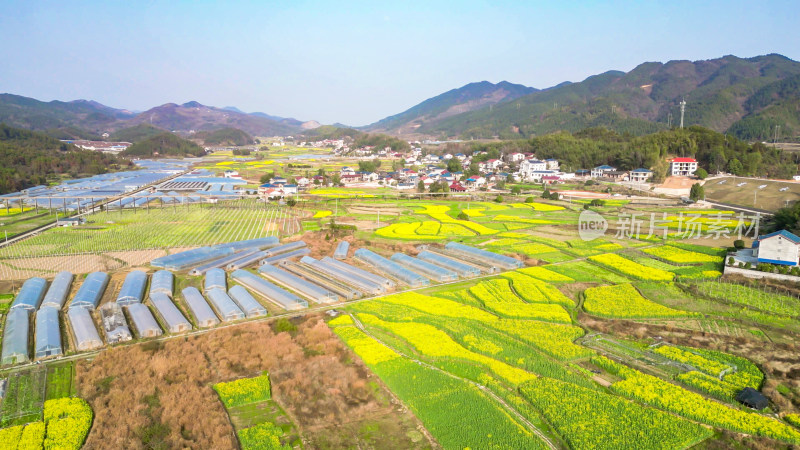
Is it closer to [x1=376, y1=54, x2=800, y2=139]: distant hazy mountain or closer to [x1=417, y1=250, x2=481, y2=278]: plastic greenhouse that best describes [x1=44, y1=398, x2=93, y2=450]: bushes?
[x1=417, y1=250, x2=481, y2=278]: plastic greenhouse

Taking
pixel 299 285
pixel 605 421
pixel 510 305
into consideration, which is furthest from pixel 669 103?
pixel 605 421

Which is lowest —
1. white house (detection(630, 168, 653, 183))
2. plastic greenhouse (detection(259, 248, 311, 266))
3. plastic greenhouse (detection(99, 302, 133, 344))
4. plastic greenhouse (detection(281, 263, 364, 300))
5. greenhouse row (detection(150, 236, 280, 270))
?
plastic greenhouse (detection(281, 263, 364, 300))

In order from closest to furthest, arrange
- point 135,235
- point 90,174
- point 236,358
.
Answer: point 236,358
point 135,235
point 90,174

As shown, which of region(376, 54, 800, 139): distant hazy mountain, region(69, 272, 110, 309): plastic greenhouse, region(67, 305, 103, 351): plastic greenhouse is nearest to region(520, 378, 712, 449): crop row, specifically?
region(67, 305, 103, 351): plastic greenhouse

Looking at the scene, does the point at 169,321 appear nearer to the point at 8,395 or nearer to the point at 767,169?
the point at 8,395

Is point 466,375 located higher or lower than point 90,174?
lower

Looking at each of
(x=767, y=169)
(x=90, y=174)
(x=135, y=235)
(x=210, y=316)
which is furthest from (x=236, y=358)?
(x=90, y=174)
